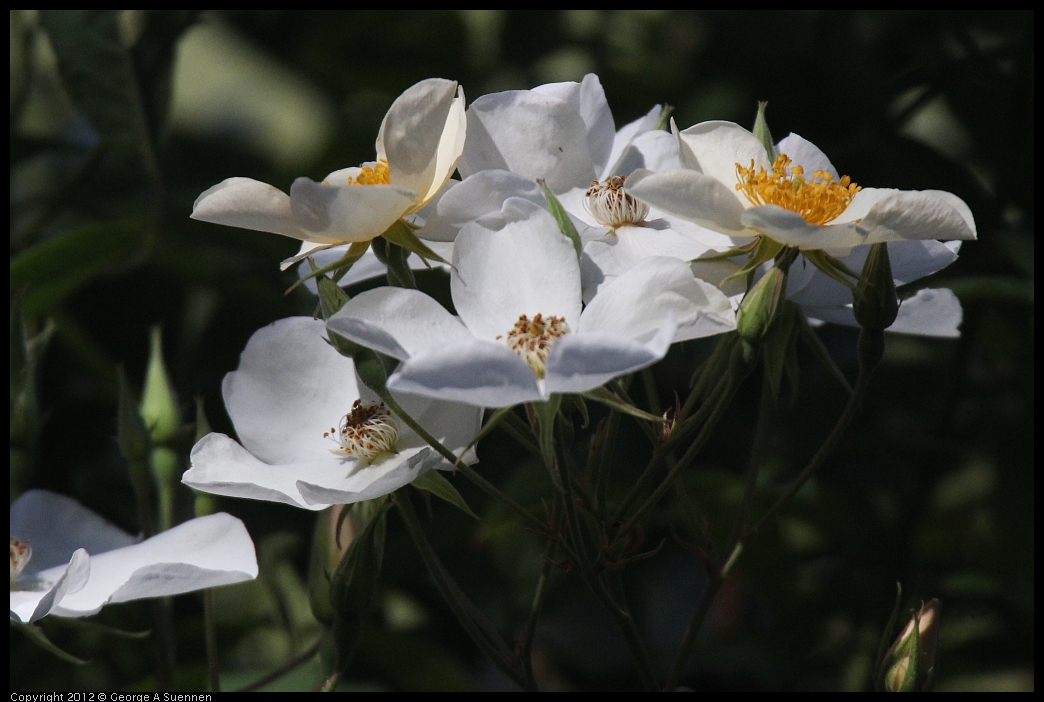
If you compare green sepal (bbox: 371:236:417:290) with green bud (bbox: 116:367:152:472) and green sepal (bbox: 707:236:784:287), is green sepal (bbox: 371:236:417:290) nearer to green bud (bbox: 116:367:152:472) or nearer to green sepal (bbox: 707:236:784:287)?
green sepal (bbox: 707:236:784:287)

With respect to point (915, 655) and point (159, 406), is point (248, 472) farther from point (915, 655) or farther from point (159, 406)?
point (915, 655)

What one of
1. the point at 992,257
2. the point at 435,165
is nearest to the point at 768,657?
the point at 992,257

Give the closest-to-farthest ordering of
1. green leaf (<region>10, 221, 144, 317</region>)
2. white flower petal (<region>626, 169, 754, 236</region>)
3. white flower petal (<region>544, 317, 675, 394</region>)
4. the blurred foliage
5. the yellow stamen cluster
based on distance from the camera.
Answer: white flower petal (<region>544, 317, 675, 394</region>) < white flower petal (<region>626, 169, 754, 236</region>) < the yellow stamen cluster < green leaf (<region>10, 221, 144, 317</region>) < the blurred foliage

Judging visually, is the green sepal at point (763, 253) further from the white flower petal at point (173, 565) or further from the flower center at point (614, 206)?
the white flower petal at point (173, 565)

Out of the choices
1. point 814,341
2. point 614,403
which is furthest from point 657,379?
point 614,403

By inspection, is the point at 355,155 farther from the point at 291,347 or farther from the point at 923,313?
the point at 923,313

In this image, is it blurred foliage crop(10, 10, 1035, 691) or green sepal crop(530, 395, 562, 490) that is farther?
blurred foliage crop(10, 10, 1035, 691)

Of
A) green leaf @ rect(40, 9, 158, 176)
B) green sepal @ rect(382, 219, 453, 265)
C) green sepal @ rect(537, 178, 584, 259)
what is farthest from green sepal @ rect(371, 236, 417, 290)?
green leaf @ rect(40, 9, 158, 176)
